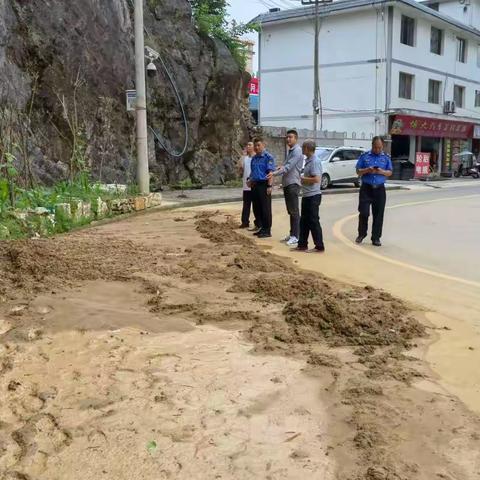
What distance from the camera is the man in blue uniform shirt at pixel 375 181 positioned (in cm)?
945

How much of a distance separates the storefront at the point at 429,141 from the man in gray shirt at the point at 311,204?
83.5ft

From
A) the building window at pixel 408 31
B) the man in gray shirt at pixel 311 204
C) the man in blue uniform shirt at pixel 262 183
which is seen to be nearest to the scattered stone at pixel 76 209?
the man in blue uniform shirt at pixel 262 183

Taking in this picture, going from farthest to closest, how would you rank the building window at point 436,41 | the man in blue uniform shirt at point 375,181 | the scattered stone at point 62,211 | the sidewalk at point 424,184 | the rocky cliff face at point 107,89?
the building window at point 436,41 < the sidewalk at point 424,184 < the rocky cliff face at point 107,89 < the scattered stone at point 62,211 < the man in blue uniform shirt at point 375,181

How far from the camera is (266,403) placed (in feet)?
11.6

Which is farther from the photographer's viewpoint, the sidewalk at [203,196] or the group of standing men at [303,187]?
the sidewalk at [203,196]

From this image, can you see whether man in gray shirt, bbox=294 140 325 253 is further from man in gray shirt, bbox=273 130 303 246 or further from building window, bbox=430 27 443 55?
building window, bbox=430 27 443 55

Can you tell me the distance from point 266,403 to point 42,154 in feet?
44.9

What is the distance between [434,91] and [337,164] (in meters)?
16.9

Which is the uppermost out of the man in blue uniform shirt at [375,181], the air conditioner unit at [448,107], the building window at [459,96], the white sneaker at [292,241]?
the building window at [459,96]

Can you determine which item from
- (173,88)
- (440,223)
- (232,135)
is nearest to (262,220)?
(440,223)

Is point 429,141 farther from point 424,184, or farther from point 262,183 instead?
point 262,183

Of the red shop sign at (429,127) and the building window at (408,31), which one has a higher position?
the building window at (408,31)

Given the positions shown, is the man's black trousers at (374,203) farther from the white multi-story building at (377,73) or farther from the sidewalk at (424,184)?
the white multi-story building at (377,73)

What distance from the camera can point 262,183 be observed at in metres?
10.4
